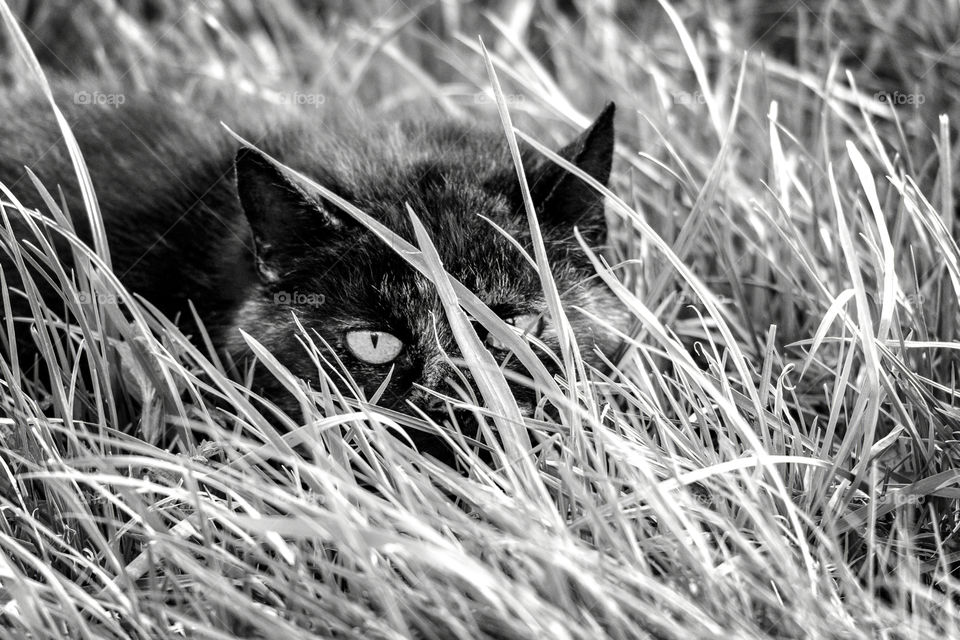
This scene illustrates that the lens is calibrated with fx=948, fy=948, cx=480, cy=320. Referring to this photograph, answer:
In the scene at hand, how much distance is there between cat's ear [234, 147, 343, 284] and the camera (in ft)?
6.20

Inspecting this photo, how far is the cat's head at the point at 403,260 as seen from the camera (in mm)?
1948

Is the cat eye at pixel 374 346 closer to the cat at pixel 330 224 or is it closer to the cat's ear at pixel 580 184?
the cat at pixel 330 224

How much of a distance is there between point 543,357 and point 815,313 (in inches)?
26.7
